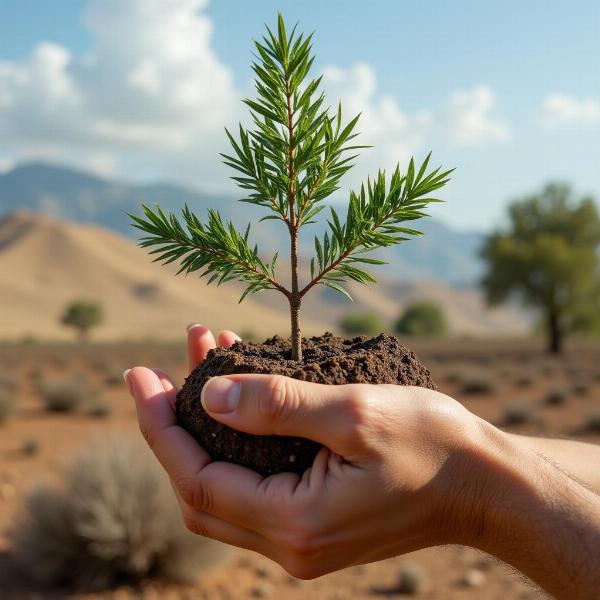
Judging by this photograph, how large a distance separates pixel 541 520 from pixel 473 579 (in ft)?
22.0

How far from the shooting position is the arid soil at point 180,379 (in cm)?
770

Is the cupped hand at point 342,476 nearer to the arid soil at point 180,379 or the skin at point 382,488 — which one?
the skin at point 382,488

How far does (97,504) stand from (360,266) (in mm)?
6418

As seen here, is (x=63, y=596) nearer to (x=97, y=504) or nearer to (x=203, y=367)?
(x=97, y=504)

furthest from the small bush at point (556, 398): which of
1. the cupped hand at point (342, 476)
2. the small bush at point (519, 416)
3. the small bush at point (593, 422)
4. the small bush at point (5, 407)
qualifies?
the cupped hand at point (342, 476)

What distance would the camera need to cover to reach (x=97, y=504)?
7695 millimetres

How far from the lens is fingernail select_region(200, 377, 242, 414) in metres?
1.91

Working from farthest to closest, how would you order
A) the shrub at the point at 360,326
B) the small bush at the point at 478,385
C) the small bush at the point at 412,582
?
1. the shrub at the point at 360,326
2. the small bush at the point at 478,385
3. the small bush at the point at 412,582

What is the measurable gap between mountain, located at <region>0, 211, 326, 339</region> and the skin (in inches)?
3340

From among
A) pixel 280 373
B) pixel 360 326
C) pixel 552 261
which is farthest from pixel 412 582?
pixel 360 326

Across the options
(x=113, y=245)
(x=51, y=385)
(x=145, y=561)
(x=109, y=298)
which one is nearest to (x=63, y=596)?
(x=145, y=561)

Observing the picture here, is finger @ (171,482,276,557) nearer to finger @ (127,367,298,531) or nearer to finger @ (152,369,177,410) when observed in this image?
finger @ (127,367,298,531)

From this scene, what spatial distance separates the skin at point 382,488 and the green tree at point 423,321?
7267 cm

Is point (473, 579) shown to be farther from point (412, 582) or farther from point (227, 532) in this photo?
point (227, 532)
